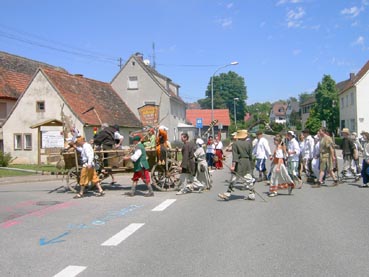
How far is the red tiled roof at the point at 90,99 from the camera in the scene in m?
28.4

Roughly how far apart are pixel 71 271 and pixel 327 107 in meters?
61.6

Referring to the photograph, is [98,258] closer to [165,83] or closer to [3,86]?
[3,86]

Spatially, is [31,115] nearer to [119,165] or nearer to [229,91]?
[119,165]

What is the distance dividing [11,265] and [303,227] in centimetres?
467

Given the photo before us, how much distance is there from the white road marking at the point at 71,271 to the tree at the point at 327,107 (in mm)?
59262

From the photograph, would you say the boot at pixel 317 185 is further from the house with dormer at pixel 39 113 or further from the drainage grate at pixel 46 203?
the house with dormer at pixel 39 113

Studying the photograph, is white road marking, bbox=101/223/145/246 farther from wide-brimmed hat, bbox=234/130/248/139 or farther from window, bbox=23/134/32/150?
window, bbox=23/134/32/150

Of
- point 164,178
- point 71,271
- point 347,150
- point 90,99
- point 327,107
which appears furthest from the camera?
point 327,107

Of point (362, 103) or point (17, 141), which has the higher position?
point (362, 103)

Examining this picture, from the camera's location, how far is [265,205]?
10055 millimetres

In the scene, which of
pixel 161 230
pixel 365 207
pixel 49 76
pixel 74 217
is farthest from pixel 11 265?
pixel 49 76

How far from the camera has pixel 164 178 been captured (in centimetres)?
1328

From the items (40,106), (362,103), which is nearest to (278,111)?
(362,103)

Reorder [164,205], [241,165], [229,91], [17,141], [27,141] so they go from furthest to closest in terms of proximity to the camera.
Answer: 1. [229,91]
2. [17,141]
3. [27,141]
4. [241,165]
5. [164,205]
